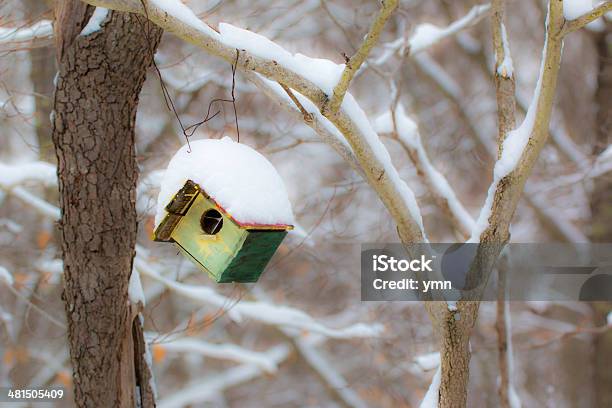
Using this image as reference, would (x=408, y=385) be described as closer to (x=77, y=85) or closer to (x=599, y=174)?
(x=599, y=174)

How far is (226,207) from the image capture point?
2082 mm

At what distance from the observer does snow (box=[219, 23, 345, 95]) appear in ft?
6.91

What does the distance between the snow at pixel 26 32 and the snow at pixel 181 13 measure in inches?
53.9

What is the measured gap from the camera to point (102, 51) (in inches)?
107

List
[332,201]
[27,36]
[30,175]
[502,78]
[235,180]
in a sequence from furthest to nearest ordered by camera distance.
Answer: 1. [332,201]
2. [30,175]
3. [27,36]
4. [502,78]
5. [235,180]

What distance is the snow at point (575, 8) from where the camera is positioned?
219 cm

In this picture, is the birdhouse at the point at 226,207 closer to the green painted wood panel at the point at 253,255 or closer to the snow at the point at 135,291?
the green painted wood panel at the point at 253,255

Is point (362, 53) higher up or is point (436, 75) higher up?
point (436, 75)

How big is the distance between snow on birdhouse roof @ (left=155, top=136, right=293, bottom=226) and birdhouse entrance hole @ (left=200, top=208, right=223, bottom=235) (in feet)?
0.50

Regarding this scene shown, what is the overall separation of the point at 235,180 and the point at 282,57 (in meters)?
0.39

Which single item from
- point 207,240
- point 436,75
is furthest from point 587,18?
point 436,75

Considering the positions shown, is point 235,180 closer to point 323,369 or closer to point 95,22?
→ point 95,22

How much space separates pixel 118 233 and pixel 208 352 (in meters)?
2.94

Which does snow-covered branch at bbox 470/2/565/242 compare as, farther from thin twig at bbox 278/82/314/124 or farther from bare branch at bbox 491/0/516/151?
thin twig at bbox 278/82/314/124
